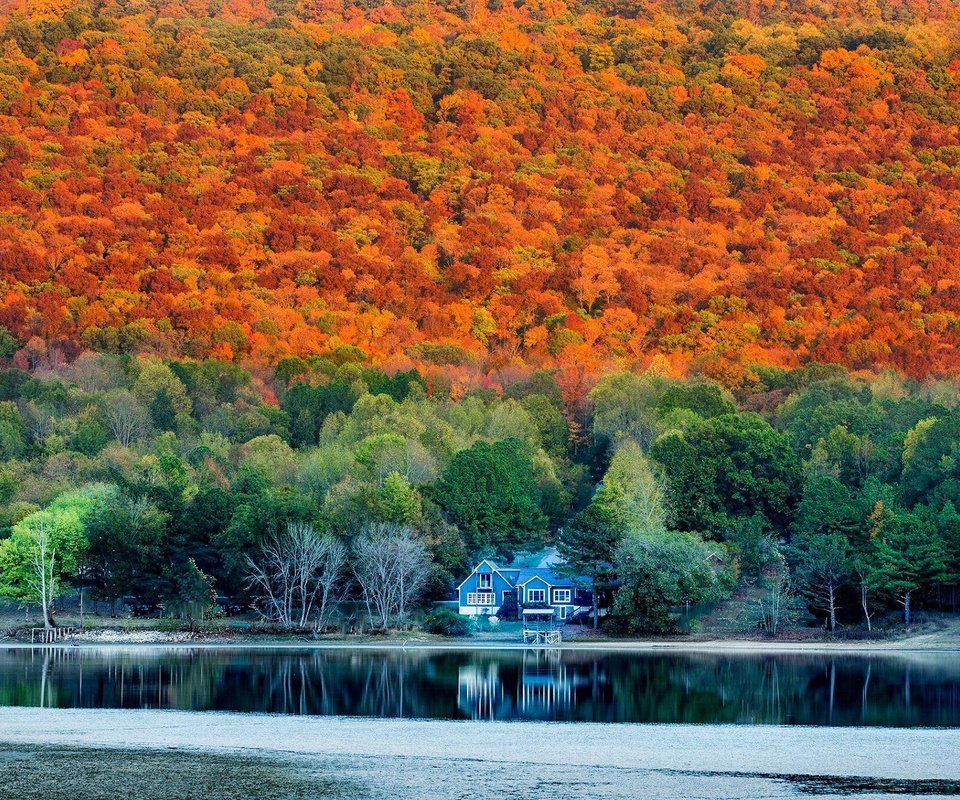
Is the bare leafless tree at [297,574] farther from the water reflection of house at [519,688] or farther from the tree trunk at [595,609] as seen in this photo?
the water reflection of house at [519,688]

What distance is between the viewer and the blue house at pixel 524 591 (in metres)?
94.7

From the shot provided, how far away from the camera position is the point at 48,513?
9656 centimetres

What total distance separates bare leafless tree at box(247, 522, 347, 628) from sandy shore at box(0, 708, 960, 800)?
116ft

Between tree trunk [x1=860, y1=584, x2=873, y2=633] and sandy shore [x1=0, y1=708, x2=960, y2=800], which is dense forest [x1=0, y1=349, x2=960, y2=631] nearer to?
tree trunk [x1=860, y1=584, x2=873, y2=633]

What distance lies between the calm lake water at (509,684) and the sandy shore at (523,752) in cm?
283

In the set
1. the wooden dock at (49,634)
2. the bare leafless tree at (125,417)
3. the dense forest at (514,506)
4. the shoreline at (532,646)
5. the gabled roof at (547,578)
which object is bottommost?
the shoreline at (532,646)

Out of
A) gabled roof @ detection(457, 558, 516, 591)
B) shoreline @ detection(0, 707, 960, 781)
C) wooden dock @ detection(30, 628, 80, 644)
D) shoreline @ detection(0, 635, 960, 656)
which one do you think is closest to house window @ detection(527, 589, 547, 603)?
gabled roof @ detection(457, 558, 516, 591)

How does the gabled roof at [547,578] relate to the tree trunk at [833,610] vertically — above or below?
above

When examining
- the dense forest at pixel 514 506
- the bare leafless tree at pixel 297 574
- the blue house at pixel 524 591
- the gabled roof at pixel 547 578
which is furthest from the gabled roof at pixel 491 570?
the bare leafless tree at pixel 297 574

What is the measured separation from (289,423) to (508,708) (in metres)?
104

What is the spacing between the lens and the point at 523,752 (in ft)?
149

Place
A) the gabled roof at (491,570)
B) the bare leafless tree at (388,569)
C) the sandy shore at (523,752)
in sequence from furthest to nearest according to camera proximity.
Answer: the gabled roof at (491,570) → the bare leafless tree at (388,569) → the sandy shore at (523,752)

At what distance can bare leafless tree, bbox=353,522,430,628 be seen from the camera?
90.1 meters

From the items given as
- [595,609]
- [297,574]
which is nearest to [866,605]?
[595,609]
